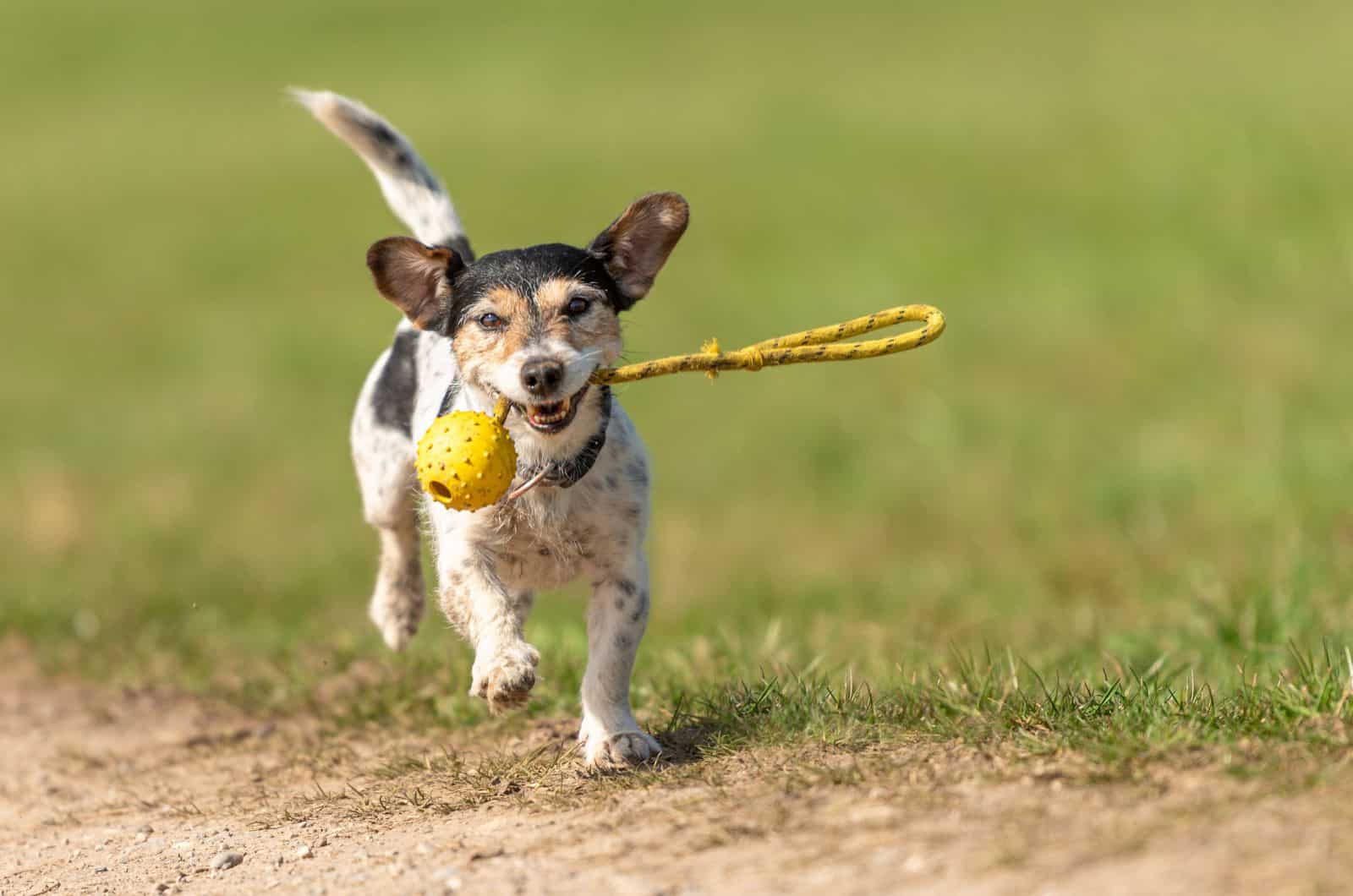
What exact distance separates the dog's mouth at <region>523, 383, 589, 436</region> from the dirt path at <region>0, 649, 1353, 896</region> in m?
1.05

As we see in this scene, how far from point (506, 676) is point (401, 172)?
2822 mm

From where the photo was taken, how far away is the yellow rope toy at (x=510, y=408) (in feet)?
16.1

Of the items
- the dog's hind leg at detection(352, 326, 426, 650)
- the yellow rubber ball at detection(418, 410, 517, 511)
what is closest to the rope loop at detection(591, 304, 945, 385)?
the yellow rubber ball at detection(418, 410, 517, 511)

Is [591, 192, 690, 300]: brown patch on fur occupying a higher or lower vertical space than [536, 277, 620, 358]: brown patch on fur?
higher

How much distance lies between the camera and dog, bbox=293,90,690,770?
16.9ft

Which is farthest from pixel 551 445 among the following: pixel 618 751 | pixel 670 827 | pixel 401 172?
pixel 401 172

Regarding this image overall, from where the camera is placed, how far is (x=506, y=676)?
5023 mm

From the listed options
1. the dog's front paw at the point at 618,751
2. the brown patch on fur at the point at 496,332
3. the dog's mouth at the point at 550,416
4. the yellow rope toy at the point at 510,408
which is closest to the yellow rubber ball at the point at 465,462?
the yellow rope toy at the point at 510,408

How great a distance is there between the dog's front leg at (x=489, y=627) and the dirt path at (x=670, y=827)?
320 mm

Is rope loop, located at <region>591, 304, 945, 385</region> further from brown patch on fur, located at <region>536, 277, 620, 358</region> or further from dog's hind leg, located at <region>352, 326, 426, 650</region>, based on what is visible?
dog's hind leg, located at <region>352, 326, 426, 650</region>

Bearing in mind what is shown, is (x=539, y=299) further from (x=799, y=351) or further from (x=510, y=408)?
(x=799, y=351)

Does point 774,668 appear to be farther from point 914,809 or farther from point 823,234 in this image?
point 823,234

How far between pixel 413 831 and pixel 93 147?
2853 centimetres

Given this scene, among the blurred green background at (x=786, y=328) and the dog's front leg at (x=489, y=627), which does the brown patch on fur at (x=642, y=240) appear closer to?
the dog's front leg at (x=489, y=627)
